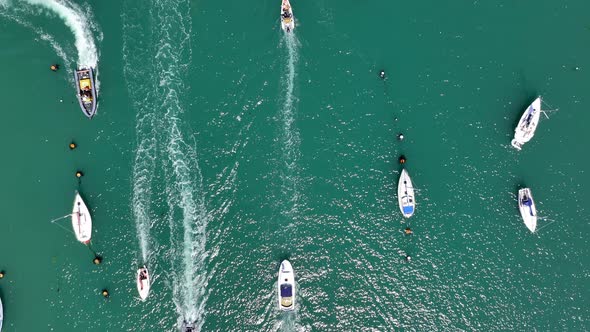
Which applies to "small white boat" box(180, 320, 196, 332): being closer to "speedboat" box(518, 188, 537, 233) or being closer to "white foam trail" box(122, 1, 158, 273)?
"white foam trail" box(122, 1, 158, 273)

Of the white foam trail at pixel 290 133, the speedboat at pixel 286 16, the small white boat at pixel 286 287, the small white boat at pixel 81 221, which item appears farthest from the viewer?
the speedboat at pixel 286 16

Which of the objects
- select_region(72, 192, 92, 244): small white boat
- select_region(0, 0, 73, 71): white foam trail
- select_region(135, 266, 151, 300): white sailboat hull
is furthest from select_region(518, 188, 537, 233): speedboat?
select_region(0, 0, 73, 71): white foam trail

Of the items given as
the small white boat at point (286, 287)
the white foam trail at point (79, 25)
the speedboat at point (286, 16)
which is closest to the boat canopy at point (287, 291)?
the small white boat at point (286, 287)

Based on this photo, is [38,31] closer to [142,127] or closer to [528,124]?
[142,127]

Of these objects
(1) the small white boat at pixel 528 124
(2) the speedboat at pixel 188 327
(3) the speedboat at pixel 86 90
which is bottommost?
(2) the speedboat at pixel 188 327

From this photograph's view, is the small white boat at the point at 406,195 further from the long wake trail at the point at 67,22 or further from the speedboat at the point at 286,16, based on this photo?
the long wake trail at the point at 67,22

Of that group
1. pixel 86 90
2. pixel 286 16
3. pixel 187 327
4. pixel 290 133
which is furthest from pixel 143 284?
pixel 286 16
